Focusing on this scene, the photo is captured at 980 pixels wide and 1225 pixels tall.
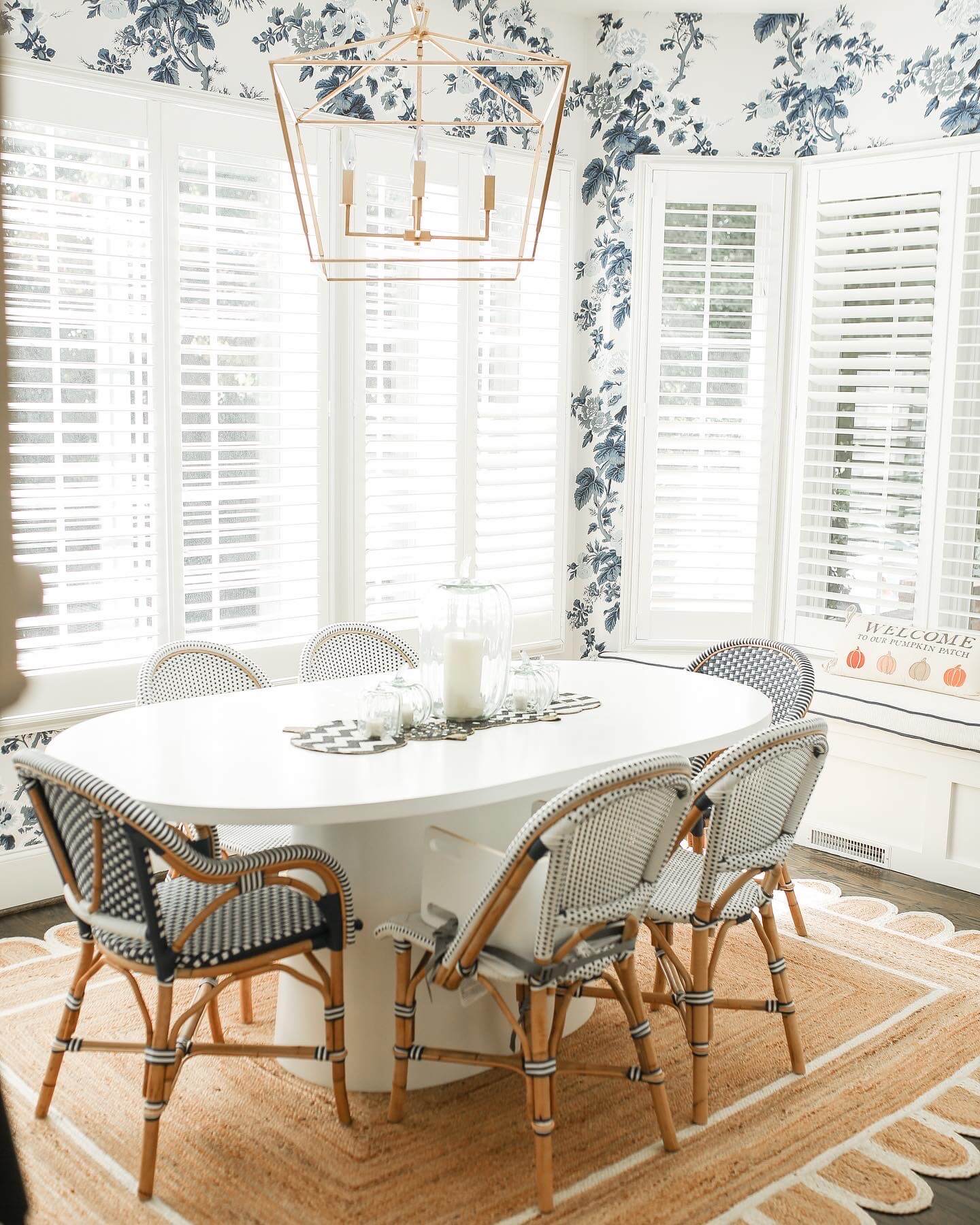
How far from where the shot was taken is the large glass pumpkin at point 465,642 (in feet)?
9.35

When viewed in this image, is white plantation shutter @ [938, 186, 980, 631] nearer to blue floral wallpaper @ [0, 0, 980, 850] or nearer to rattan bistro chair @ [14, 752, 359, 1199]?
blue floral wallpaper @ [0, 0, 980, 850]

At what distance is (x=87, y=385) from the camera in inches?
139

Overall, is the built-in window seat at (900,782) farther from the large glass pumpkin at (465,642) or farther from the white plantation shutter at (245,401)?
the white plantation shutter at (245,401)

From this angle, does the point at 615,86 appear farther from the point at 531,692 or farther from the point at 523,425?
the point at 531,692

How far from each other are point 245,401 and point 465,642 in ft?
5.01

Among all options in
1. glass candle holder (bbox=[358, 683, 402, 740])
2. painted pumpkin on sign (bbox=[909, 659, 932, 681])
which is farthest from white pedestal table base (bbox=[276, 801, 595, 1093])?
painted pumpkin on sign (bbox=[909, 659, 932, 681])

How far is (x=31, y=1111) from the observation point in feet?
8.12

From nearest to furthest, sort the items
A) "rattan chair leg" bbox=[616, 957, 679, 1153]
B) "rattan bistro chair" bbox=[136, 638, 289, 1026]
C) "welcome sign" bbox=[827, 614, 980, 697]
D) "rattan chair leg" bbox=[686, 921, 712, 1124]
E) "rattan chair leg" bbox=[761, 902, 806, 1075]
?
"rattan chair leg" bbox=[616, 957, 679, 1153] < "rattan chair leg" bbox=[686, 921, 712, 1124] < "rattan chair leg" bbox=[761, 902, 806, 1075] < "rattan bistro chair" bbox=[136, 638, 289, 1026] < "welcome sign" bbox=[827, 614, 980, 697]

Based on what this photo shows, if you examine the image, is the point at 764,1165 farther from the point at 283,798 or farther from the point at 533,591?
the point at 533,591

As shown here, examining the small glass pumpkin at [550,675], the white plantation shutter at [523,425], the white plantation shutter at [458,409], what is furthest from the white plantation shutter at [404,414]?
the small glass pumpkin at [550,675]

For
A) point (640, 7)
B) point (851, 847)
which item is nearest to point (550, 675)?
point (851, 847)

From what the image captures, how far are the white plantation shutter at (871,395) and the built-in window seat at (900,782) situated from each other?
45cm

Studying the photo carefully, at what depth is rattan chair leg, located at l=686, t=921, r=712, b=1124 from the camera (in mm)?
2502

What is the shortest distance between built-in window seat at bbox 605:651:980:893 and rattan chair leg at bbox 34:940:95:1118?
262 centimetres
